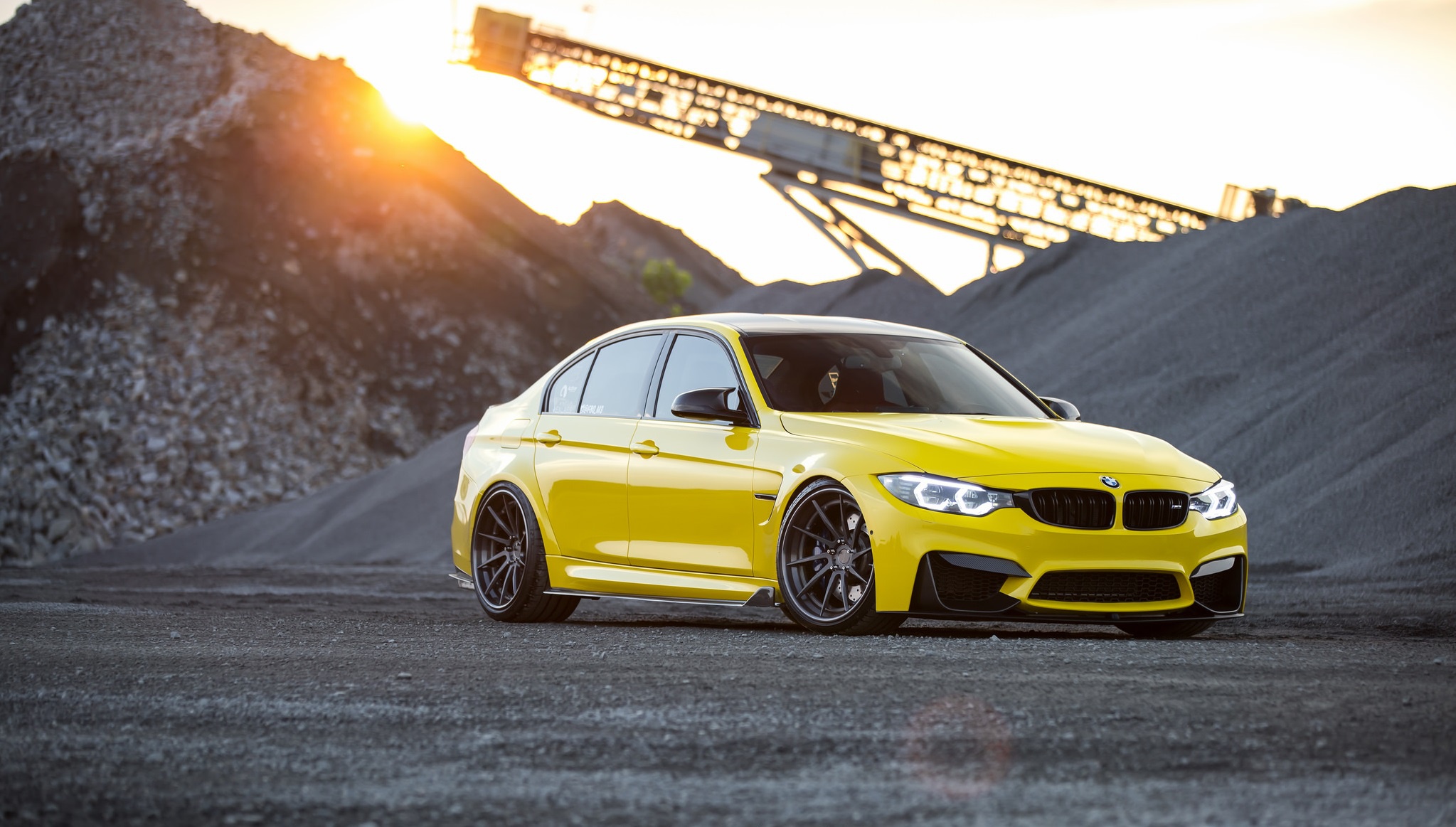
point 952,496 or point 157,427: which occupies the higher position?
point 952,496

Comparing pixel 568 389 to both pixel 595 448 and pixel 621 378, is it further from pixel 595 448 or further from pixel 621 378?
pixel 595 448

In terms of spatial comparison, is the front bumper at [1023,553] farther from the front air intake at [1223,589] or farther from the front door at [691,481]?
the front door at [691,481]

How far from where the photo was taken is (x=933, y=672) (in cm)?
579

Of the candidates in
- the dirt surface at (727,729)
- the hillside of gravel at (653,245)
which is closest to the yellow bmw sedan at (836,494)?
the dirt surface at (727,729)

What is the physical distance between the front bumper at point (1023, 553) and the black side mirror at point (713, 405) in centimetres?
94

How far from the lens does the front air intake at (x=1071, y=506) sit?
7008mm

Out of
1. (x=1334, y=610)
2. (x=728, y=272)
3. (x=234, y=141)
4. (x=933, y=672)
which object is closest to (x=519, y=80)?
(x=234, y=141)

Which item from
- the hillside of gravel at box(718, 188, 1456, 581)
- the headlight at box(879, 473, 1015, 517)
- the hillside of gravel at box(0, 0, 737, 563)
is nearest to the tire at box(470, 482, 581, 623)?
the headlight at box(879, 473, 1015, 517)

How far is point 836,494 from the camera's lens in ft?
24.0

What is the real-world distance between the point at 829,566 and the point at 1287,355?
13.0 m

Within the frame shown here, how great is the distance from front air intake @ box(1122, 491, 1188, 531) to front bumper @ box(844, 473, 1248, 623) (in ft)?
0.11

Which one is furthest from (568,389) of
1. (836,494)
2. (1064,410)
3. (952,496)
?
(952,496)

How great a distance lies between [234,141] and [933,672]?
121 ft

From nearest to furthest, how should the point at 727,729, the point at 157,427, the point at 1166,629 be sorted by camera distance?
the point at 727,729 → the point at 1166,629 → the point at 157,427
